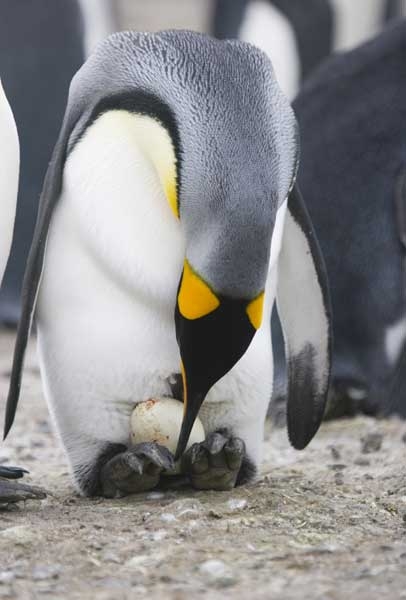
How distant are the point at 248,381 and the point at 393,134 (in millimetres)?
1898

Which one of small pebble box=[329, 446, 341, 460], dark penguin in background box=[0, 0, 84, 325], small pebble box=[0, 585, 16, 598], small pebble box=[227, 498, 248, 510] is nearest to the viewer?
small pebble box=[0, 585, 16, 598]

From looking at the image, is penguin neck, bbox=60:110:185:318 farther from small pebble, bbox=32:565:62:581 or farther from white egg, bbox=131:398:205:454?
small pebble, bbox=32:565:62:581

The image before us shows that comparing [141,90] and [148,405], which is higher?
[141,90]

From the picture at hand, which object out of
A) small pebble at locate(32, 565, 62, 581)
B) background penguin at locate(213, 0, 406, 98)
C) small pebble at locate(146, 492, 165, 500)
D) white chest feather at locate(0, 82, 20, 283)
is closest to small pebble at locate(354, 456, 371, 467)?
small pebble at locate(146, 492, 165, 500)

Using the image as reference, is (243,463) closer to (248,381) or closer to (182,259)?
(248,381)

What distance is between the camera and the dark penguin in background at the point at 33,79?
6.98m

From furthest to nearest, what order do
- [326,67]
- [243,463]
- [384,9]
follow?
[384,9], [326,67], [243,463]

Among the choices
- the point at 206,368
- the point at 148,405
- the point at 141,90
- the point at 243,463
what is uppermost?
the point at 141,90

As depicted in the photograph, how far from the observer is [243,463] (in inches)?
135

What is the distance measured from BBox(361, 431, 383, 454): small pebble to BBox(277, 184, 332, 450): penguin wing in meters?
0.57

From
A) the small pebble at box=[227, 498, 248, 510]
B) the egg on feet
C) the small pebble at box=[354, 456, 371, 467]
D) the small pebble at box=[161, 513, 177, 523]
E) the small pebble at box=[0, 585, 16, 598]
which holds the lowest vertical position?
the small pebble at box=[354, 456, 371, 467]

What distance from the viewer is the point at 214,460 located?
3.26 meters

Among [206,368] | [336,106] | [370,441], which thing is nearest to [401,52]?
[336,106]

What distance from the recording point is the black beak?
9.23 ft
